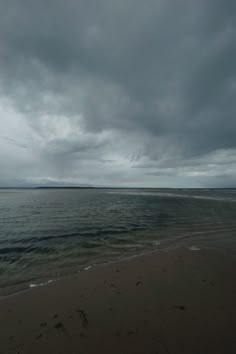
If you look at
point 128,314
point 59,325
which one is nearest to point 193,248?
point 128,314

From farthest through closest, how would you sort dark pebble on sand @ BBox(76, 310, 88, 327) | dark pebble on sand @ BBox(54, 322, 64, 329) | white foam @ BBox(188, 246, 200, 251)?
white foam @ BBox(188, 246, 200, 251)
dark pebble on sand @ BBox(76, 310, 88, 327)
dark pebble on sand @ BBox(54, 322, 64, 329)

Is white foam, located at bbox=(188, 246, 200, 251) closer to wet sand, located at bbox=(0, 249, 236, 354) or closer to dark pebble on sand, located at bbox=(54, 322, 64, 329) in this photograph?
wet sand, located at bbox=(0, 249, 236, 354)

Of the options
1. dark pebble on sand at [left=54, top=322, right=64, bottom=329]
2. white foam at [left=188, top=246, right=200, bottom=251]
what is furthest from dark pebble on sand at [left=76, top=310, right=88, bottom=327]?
white foam at [left=188, top=246, right=200, bottom=251]

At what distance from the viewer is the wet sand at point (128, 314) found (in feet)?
11.3

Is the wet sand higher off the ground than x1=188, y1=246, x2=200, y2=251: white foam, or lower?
higher

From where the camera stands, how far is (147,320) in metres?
4.07

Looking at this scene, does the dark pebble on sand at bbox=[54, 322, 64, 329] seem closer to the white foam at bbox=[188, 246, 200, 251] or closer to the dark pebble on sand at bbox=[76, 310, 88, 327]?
the dark pebble on sand at bbox=[76, 310, 88, 327]

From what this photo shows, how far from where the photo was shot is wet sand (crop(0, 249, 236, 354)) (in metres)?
3.44

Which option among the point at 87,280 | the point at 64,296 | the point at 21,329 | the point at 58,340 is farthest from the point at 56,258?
the point at 58,340

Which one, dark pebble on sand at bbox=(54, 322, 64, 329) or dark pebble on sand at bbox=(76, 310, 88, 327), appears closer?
dark pebble on sand at bbox=(54, 322, 64, 329)

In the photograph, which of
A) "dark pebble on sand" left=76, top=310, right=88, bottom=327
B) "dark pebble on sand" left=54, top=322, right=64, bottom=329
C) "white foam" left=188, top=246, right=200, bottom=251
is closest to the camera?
"dark pebble on sand" left=54, top=322, right=64, bottom=329

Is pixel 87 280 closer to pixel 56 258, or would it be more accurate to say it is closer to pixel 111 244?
pixel 56 258

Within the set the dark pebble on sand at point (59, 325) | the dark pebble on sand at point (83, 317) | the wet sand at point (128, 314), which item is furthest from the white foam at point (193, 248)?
the dark pebble on sand at point (59, 325)

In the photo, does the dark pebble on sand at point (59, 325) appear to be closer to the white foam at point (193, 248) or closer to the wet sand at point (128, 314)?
the wet sand at point (128, 314)
